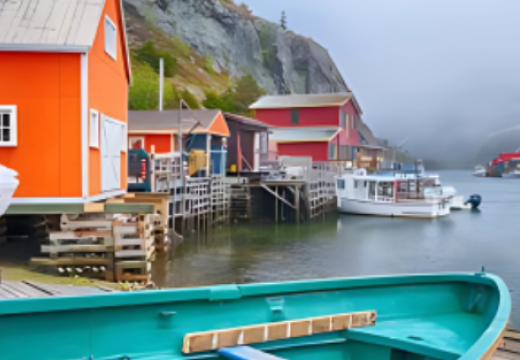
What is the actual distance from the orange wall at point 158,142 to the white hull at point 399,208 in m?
15.6

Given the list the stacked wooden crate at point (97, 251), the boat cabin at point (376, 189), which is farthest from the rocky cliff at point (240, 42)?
the stacked wooden crate at point (97, 251)

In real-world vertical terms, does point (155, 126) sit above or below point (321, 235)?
above

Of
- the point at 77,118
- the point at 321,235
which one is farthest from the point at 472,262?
the point at 77,118

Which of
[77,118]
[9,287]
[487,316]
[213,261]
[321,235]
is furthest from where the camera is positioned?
[321,235]

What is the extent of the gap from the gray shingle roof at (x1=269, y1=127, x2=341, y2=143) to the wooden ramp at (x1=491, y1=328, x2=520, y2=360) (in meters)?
43.9

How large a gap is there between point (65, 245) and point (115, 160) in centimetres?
327

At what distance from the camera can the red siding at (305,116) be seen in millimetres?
53312

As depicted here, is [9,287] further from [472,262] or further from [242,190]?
[242,190]

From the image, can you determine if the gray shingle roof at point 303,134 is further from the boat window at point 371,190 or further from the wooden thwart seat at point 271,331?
the wooden thwart seat at point 271,331

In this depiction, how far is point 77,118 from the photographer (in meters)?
13.8

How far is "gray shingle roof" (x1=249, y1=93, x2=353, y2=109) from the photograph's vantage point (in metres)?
53.4

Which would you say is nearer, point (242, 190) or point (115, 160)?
point (115, 160)

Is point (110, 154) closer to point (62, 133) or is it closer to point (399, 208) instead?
point (62, 133)

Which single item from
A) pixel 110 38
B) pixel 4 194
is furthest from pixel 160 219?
pixel 4 194
